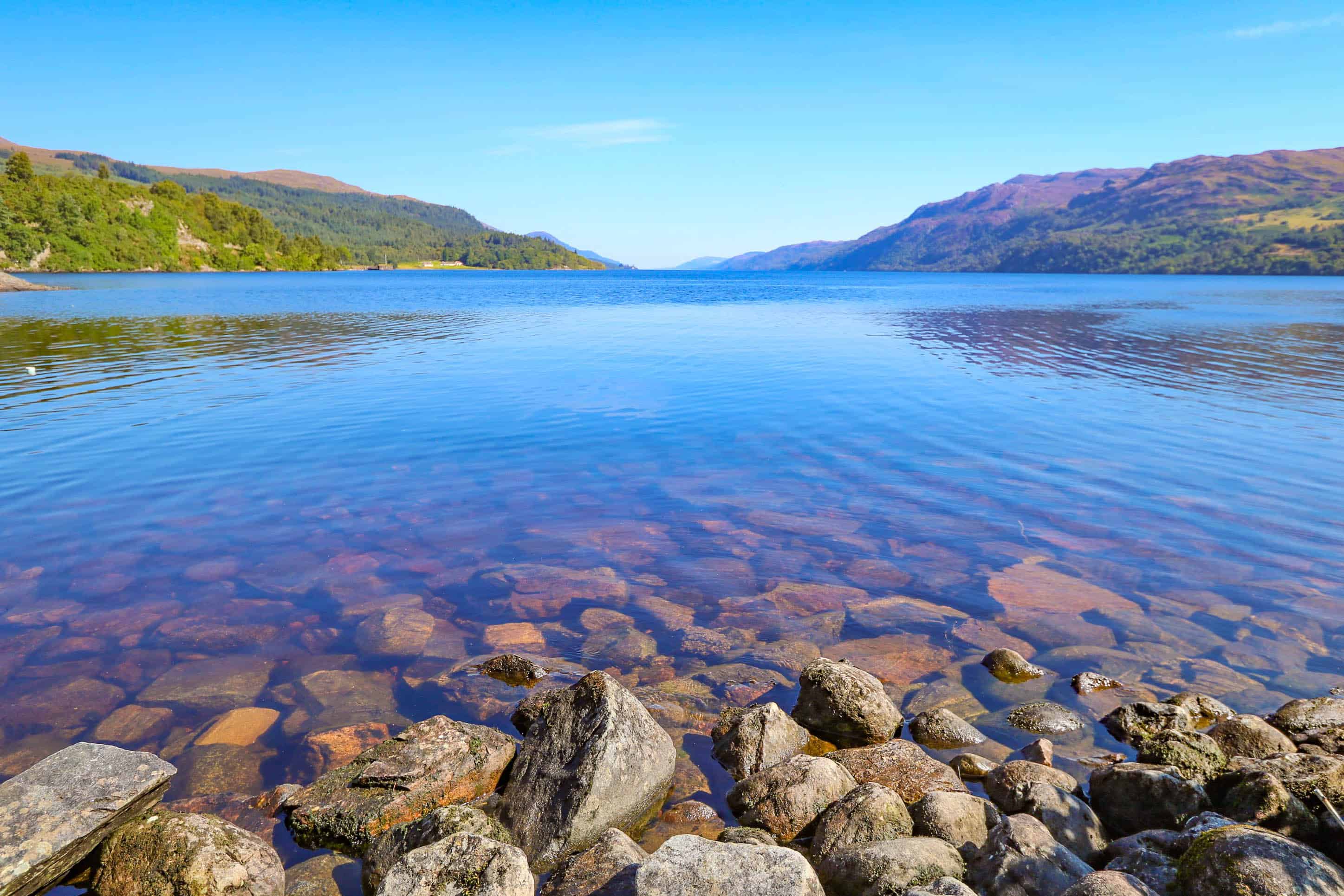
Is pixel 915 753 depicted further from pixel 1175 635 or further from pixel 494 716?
pixel 1175 635

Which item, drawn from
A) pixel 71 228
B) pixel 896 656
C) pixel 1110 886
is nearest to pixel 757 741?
pixel 896 656

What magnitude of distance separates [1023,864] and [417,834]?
4.79 m

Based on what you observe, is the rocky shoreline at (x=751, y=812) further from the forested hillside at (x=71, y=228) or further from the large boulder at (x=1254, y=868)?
the forested hillside at (x=71, y=228)

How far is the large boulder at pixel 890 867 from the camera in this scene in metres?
5.45

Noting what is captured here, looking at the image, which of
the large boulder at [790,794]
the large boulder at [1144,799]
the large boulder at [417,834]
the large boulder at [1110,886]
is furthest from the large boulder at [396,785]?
the large boulder at [1144,799]

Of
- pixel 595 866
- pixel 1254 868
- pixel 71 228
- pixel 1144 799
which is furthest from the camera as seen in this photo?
pixel 71 228

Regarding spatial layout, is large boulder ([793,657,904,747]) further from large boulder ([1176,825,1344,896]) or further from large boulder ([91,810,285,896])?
large boulder ([91,810,285,896])

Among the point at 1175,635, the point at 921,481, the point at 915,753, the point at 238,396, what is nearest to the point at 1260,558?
the point at 1175,635

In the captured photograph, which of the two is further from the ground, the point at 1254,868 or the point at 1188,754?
the point at 1254,868

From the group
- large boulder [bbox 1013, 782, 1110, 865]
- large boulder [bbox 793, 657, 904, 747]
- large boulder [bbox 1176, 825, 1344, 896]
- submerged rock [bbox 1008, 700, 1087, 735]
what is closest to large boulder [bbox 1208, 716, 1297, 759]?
submerged rock [bbox 1008, 700, 1087, 735]

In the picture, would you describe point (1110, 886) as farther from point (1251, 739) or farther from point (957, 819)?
point (1251, 739)

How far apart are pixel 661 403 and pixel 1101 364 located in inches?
1003

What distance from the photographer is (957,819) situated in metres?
6.26

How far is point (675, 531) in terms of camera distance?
573 inches
